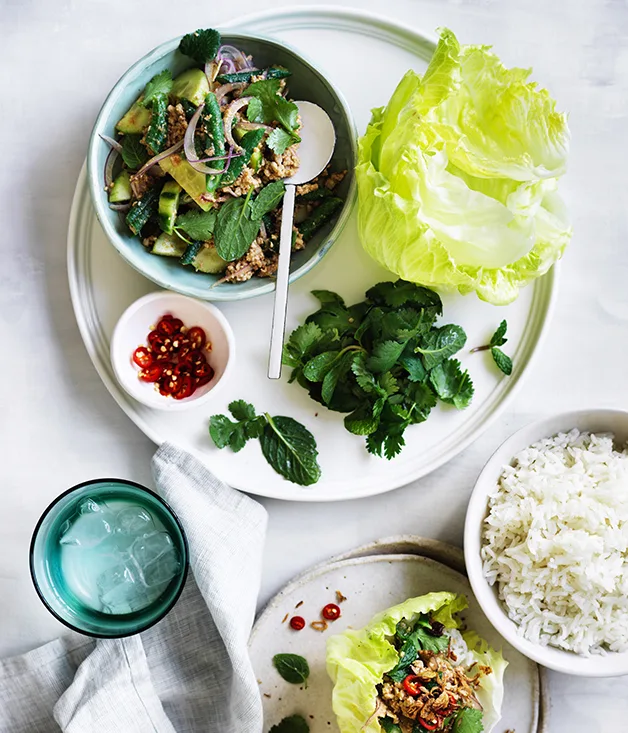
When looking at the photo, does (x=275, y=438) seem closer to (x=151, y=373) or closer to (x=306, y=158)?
(x=151, y=373)

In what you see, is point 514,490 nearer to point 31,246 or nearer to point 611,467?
point 611,467

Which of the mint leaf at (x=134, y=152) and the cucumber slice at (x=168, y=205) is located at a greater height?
the mint leaf at (x=134, y=152)

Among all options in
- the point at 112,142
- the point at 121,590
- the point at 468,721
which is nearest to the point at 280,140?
the point at 112,142

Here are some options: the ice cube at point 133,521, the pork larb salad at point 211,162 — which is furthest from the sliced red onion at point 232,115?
the ice cube at point 133,521

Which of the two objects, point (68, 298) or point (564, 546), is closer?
point (564, 546)

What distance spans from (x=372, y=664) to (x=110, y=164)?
134 cm

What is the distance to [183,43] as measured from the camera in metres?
1.76

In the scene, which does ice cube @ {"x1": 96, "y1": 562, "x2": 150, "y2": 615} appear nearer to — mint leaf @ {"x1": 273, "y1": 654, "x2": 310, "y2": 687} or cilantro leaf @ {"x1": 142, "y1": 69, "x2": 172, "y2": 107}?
mint leaf @ {"x1": 273, "y1": 654, "x2": 310, "y2": 687}

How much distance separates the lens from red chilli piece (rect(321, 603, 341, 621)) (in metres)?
1.94

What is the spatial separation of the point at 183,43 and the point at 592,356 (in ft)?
4.31

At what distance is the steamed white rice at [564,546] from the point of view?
177 cm

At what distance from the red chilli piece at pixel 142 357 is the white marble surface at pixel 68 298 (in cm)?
19

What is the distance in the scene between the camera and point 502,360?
6.29ft

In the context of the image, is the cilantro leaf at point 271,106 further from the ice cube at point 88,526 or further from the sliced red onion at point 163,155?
the ice cube at point 88,526
